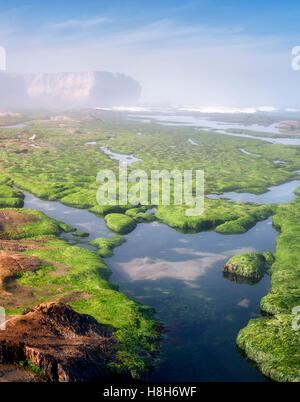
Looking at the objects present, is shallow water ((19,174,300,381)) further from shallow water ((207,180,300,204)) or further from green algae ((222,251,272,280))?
shallow water ((207,180,300,204))

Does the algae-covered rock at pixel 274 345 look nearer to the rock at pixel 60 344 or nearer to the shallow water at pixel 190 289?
the shallow water at pixel 190 289

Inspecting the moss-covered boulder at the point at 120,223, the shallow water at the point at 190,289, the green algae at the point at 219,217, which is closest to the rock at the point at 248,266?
the shallow water at the point at 190,289

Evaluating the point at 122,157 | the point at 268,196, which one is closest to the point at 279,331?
the point at 268,196

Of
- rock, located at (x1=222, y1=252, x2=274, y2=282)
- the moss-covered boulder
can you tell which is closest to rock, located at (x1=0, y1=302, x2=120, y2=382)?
rock, located at (x1=222, y1=252, x2=274, y2=282)

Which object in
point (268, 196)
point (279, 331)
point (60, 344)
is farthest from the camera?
point (268, 196)

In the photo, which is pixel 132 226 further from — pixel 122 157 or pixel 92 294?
pixel 122 157

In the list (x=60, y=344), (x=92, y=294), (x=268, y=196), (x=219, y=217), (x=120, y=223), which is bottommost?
(x=92, y=294)
